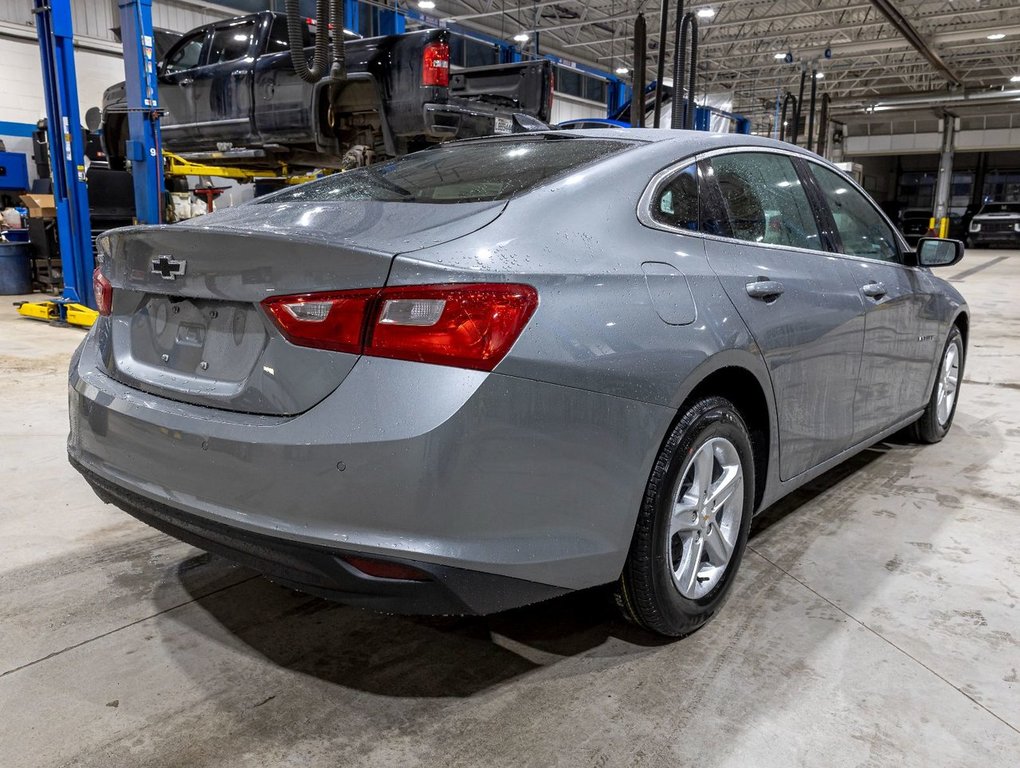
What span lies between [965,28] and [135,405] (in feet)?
79.2

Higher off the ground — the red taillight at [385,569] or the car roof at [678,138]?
the car roof at [678,138]

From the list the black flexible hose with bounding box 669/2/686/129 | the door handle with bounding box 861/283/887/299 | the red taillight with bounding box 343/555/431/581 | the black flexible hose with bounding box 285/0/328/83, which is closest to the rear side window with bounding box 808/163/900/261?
the door handle with bounding box 861/283/887/299

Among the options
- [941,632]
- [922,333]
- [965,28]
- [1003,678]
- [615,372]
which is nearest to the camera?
[615,372]

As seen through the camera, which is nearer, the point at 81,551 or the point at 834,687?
the point at 834,687

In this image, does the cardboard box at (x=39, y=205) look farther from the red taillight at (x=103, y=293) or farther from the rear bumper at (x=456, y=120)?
the red taillight at (x=103, y=293)

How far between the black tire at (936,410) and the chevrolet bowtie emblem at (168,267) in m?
3.26

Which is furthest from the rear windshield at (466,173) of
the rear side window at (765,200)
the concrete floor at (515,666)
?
the concrete floor at (515,666)

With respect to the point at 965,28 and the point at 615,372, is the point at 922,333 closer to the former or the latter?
the point at 615,372

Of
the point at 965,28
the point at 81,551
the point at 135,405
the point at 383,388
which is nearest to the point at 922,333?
the point at 383,388

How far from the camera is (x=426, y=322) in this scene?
1.45 m

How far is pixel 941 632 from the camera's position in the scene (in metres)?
2.10

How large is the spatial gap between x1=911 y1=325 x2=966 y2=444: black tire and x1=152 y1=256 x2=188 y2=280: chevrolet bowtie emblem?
3261 mm

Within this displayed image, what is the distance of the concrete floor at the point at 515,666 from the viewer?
1622 mm

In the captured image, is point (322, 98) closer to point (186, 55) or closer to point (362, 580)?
point (186, 55)
